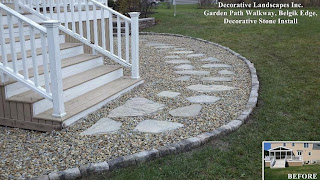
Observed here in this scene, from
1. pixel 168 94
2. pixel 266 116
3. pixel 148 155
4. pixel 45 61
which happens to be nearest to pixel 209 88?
pixel 168 94

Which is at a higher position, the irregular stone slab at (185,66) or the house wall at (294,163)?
the house wall at (294,163)

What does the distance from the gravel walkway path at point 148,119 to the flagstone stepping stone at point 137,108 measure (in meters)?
0.07

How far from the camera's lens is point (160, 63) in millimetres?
6684

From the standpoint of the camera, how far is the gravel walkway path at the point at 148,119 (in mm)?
2924

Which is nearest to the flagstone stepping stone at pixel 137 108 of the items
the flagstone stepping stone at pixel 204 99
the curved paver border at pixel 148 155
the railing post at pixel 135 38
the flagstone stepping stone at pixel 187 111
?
the flagstone stepping stone at pixel 187 111

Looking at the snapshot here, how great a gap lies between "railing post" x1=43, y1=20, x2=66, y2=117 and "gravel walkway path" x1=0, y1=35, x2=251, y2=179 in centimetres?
24

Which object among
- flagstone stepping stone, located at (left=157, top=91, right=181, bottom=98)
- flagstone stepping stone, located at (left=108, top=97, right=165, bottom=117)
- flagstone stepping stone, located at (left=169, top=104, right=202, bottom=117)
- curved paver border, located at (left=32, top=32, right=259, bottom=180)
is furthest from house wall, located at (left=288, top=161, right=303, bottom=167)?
flagstone stepping stone, located at (left=157, top=91, right=181, bottom=98)

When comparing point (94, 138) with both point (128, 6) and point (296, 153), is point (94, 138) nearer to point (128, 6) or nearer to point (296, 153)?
point (296, 153)

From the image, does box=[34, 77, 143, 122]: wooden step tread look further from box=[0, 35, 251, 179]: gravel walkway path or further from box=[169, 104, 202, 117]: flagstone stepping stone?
box=[169, 104, 202, 117]: flagstone stepping stone

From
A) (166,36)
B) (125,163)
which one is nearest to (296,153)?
(125,163)

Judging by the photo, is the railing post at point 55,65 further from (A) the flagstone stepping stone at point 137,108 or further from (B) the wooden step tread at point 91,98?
(A) the flagstone stepping stone at point 137,108

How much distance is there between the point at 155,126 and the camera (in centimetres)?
359

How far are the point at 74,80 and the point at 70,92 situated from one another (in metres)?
0.29

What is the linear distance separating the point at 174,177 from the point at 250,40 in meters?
7.07
